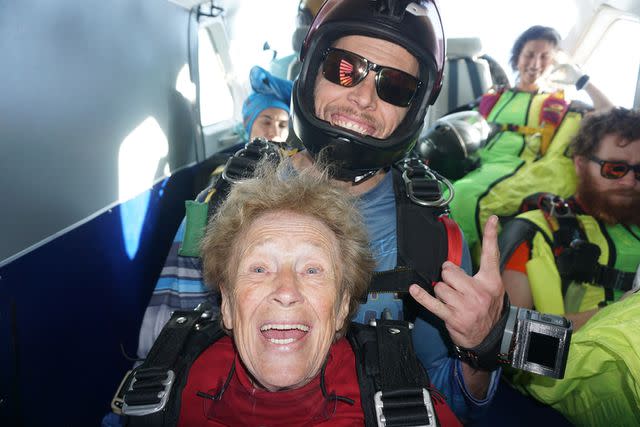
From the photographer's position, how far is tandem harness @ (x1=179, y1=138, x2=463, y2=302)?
142cm

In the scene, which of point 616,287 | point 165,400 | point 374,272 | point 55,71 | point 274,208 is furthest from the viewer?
point 616,287

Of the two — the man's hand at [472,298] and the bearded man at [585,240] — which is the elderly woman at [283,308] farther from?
the bearded man at [585,240]

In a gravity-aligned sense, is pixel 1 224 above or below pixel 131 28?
below

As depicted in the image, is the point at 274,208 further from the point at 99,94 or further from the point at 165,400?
the point at 99,94

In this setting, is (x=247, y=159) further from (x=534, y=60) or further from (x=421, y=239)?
(x=534, y=60)

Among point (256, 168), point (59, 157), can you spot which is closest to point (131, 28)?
point (59, 157)

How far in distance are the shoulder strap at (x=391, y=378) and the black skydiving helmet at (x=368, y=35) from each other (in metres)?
Result: 0.57

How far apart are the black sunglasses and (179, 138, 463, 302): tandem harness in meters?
1.36

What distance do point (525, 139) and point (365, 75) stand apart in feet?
10.0

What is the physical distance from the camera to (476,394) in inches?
52.7

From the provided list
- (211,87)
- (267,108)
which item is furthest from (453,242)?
(211,87)

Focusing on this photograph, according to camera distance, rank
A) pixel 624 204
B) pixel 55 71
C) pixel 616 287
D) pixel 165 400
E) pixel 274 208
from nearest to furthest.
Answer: pixel 165 400
pixel 274 208
pixel 55 71
pixel 616 287
pixel 624 204

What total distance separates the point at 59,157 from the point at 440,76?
172 centimetres

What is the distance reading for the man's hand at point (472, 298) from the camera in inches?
47.1
